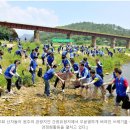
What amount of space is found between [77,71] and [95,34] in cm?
8878

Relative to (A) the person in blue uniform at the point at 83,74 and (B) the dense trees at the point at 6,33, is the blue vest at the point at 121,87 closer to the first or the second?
(A) the person in blue uniform at the point at 83,74

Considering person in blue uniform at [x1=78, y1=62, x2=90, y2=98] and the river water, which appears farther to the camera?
person in blue uniform at [x1=78, y1=62, x2=90, y2=98]

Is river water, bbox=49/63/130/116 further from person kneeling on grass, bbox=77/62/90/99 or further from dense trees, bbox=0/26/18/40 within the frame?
dense trees, bbox=0/26/18/40

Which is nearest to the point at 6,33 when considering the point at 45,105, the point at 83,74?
the point at 83,74

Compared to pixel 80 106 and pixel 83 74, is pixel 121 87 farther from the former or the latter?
pixel 83 74

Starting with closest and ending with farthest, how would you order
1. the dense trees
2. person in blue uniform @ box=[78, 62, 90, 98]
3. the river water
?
the river water, person in blue uniform @ box=[78, 62, 90, 98], the dense trees

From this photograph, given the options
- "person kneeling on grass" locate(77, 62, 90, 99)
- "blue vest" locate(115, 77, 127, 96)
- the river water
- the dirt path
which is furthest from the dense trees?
"blue vest" locate(115, 77, 127, 96)

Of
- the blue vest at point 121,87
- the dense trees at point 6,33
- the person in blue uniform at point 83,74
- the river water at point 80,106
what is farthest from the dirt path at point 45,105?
the dense trees at point 6,33

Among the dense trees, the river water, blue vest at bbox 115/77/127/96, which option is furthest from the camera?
Answer: the dense trees

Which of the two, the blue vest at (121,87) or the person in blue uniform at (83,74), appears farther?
the person in blue uniform at (83,74)

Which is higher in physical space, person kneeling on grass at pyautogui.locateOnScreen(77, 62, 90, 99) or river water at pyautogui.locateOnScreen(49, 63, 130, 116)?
person kneeling on grass at pyautogui.locateOnScreen(77, 62, 90, 99)

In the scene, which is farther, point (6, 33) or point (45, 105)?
point (6, 33)
